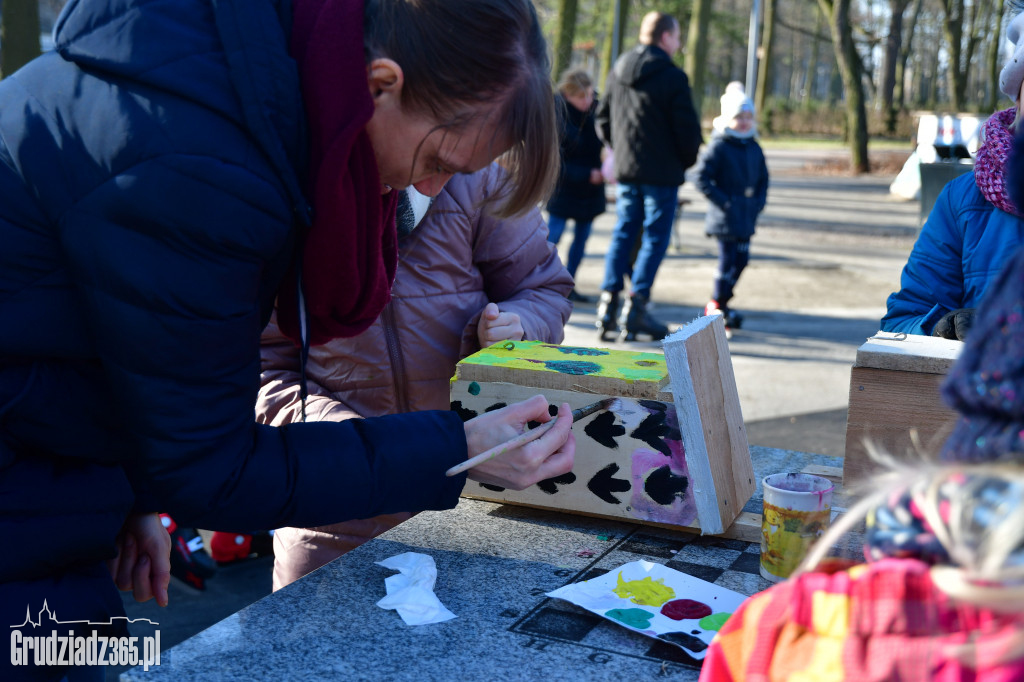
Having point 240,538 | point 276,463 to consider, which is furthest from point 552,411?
point 240,538

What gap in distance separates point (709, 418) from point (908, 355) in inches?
13.3

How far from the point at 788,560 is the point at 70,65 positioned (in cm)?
121

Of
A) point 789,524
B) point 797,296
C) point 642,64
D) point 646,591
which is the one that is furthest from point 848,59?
point 646,591

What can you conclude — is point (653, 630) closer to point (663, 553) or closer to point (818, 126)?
point (663, 553)

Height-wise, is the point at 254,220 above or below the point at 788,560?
above

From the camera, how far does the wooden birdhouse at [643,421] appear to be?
1695 millimetres

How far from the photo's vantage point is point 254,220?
109cm

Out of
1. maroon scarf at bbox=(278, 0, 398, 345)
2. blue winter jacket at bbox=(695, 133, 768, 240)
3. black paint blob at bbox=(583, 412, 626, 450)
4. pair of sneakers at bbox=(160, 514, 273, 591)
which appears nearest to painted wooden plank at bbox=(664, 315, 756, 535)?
black paint blob at bbox=(583, 412, 626, 450)

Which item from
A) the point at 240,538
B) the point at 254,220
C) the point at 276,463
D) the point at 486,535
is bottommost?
the point at 240,538

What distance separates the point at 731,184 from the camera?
21.6ft

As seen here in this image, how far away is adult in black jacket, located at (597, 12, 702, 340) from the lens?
6.15 meters

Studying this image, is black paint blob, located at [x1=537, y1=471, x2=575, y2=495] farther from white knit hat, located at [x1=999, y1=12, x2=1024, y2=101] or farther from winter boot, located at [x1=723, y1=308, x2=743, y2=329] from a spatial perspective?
winter boot, located at [x1=723, y1=308, x2=743, y2=329]

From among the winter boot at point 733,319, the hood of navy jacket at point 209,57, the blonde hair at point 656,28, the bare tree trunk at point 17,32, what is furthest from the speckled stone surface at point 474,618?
the bare tree trunk at point 17,32

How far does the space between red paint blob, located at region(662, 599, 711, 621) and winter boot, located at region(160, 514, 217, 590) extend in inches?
74.8
